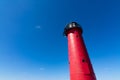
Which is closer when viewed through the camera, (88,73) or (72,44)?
(88,73)

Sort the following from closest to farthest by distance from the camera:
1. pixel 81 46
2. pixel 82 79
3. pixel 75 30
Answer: pixel 82 79, pixel 81 46, pixel 75 30

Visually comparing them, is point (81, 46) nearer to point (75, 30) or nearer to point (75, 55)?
point (75, 55)

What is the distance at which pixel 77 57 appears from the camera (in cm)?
885

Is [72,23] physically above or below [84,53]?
above

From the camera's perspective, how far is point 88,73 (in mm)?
8141

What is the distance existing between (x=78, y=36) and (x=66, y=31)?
54.0 inches

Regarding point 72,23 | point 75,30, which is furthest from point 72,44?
point 72,23

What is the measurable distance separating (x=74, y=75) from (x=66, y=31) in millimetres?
4218

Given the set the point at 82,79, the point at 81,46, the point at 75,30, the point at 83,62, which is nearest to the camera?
the point at 82,79

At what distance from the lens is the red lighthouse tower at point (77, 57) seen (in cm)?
815

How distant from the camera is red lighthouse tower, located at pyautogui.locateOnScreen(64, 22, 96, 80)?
8.15 m

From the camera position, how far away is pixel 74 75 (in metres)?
8.32

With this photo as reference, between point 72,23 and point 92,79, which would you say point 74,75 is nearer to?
point 92,79

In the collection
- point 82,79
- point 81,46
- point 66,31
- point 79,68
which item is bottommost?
point 82,79
